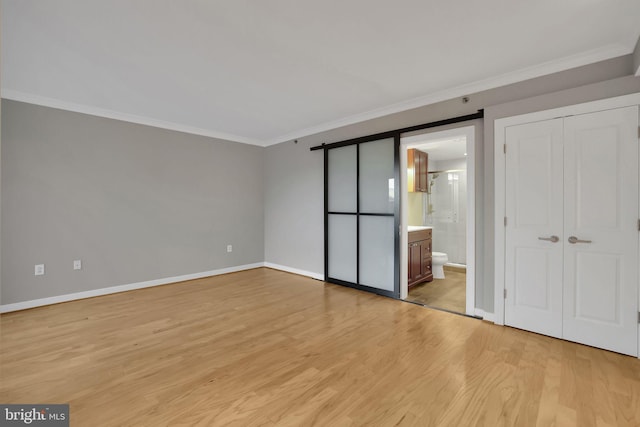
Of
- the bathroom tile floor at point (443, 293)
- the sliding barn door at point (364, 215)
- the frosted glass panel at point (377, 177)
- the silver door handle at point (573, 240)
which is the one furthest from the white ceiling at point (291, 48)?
the bathroom tile floor at point (443, 293)

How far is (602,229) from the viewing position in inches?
100

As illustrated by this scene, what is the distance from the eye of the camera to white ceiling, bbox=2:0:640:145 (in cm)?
208

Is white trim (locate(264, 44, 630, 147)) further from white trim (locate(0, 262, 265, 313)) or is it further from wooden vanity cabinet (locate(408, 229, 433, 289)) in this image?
white trim (locate(0, 262, 265, 313))

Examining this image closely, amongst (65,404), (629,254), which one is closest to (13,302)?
(65,404)

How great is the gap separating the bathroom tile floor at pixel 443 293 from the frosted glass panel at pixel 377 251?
453 millimetres

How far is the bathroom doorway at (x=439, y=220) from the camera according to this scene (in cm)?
335

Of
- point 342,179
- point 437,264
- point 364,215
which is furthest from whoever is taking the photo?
point 437,264

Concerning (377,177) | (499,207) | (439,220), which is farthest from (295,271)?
(499,207)

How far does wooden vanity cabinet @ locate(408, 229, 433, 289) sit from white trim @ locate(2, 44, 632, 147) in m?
1.92

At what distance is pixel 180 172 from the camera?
4.91 metres

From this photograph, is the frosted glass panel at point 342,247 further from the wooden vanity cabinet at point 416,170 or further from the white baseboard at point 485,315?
the white baseboard at point 485,315

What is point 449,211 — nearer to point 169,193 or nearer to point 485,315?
point 485,315

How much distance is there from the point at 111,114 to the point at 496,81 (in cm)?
498

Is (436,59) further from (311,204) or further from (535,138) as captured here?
(311,204)
